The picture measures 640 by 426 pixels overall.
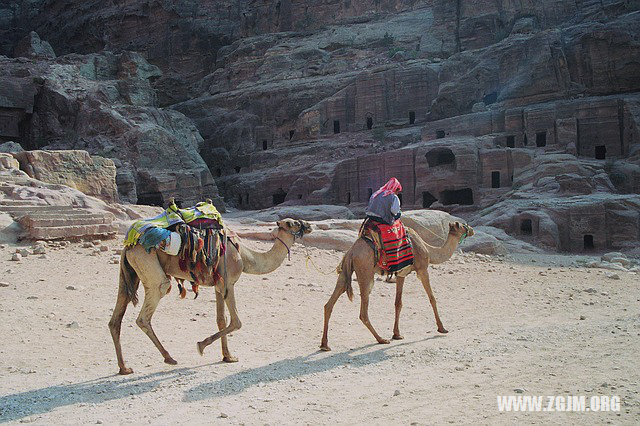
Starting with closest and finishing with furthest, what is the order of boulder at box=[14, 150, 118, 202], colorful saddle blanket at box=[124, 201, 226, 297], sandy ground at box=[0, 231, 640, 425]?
sandy ground at box=[0, 231, 640, 425] → colorful saddle blanket at box=[124, 201, 226, 297] → boulder at box=[14, 150, 118, 202]

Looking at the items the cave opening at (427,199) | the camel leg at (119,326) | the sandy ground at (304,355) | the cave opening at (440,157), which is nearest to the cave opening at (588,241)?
the cave opening at (427,199)

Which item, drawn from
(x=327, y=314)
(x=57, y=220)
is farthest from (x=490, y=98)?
(x=327, y=314)

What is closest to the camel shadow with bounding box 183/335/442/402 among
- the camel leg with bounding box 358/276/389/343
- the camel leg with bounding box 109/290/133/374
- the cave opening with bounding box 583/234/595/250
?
the camel leg with bounding box 358/276/389/343

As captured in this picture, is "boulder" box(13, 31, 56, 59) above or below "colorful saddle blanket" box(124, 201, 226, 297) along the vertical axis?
above

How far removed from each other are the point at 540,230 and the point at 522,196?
504 cm

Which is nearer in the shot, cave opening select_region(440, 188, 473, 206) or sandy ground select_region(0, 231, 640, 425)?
sandy ground select_region(0, 231, 640, 425)

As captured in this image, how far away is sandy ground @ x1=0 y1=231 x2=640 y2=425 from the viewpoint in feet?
18.8

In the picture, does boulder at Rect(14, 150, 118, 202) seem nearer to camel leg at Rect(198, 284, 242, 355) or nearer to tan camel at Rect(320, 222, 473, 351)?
tan camel at Rect(320, 222, 473, 351)

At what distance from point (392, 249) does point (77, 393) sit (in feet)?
16.1

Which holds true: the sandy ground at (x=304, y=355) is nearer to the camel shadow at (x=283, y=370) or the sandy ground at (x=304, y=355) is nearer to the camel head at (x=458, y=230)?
the camel shadow at (x=283, y=370)

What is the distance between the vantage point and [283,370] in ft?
23.7

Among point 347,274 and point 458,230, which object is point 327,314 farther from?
point 458,230

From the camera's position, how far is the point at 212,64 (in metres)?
76.2

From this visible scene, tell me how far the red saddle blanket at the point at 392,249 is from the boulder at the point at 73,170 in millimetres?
16095
